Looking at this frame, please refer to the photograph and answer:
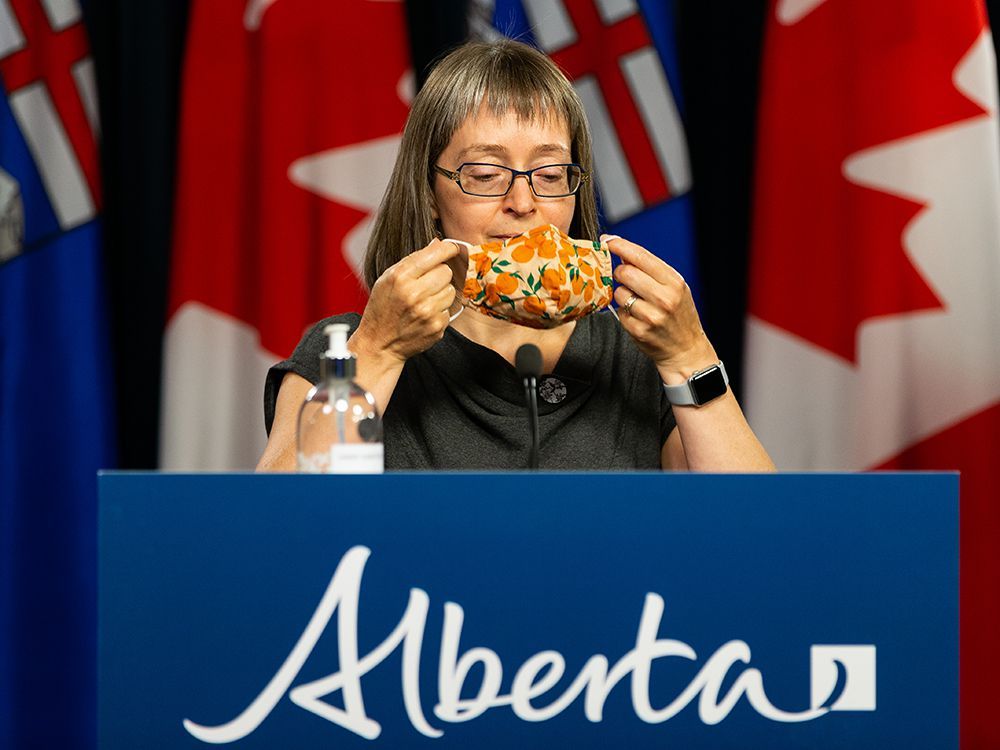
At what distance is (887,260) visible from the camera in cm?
242

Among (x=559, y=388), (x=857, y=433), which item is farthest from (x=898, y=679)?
(x=857, y=433)

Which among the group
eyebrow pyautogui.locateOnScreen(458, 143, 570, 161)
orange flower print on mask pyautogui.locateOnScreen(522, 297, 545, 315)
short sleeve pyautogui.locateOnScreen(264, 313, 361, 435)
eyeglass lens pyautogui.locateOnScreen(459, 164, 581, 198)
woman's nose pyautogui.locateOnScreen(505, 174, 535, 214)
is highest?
eyebrow pyautogui.locateOnScreen(458, 143, 570, 161)

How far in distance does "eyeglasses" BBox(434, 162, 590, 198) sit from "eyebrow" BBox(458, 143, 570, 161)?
0.6 inches

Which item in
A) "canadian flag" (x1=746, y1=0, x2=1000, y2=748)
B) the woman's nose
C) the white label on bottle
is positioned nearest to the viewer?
the white label on bottle

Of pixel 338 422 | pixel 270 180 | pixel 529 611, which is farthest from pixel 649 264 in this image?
pixel 270 180

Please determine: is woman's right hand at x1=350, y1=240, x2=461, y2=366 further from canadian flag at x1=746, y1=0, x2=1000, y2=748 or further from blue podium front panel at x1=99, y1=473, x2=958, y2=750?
canadian flag at x1=746, y1=0, x2=1000, y2=748

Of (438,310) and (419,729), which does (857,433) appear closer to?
(438,310)

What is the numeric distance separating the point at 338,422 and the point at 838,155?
5.42 ft

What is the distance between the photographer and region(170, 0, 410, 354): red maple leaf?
8.18ft

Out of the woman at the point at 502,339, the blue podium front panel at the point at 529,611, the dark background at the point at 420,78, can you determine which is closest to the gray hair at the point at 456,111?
the woman at the point at 502,339

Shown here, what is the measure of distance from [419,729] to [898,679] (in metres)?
0.36

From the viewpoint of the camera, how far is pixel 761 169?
8.19 ft

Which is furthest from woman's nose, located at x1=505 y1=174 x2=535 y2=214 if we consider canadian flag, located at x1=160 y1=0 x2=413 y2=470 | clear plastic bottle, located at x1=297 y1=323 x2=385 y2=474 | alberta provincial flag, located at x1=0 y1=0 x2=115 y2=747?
alberta provincial flag, located at x1=0 y1=0 x2=115 y2=747

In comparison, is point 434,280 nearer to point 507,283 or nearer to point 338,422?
point 507,283
